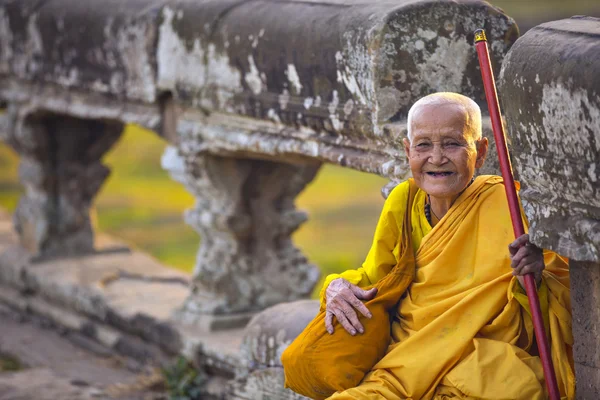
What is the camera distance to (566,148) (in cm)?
276

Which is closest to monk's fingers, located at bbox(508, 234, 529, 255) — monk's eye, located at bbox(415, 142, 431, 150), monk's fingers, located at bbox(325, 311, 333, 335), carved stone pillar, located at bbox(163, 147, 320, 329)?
monk's eye, located at bbox(415, 142, 431, 150)

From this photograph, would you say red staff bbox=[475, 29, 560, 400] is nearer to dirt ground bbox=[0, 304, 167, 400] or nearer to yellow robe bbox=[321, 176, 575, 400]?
yellow robe bbox=[321, 176, 575, 400]

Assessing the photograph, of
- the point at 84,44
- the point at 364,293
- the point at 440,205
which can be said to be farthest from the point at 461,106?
the point at 84,44

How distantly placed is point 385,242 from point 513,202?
0.54 meters

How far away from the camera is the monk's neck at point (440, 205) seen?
3.34 metres

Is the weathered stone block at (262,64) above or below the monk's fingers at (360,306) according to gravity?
above

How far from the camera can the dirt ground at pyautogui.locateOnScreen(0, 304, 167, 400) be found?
214 inches

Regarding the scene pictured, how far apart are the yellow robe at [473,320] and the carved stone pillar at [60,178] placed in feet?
13.5

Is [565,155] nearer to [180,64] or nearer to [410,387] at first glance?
[410,387]

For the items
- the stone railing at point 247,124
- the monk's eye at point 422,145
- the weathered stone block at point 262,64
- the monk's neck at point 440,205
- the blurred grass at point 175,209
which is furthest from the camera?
the blurred grass at point 175,209

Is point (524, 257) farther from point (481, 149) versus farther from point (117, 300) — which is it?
point (117, 300)

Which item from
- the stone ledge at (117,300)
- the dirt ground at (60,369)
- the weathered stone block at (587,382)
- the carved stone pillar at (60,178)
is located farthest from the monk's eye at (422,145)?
the carved stone pillar at (60,178)

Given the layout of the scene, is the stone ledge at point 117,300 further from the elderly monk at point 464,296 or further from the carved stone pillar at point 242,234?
the elderly monk at point 464,296

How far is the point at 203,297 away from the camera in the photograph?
5.60m
